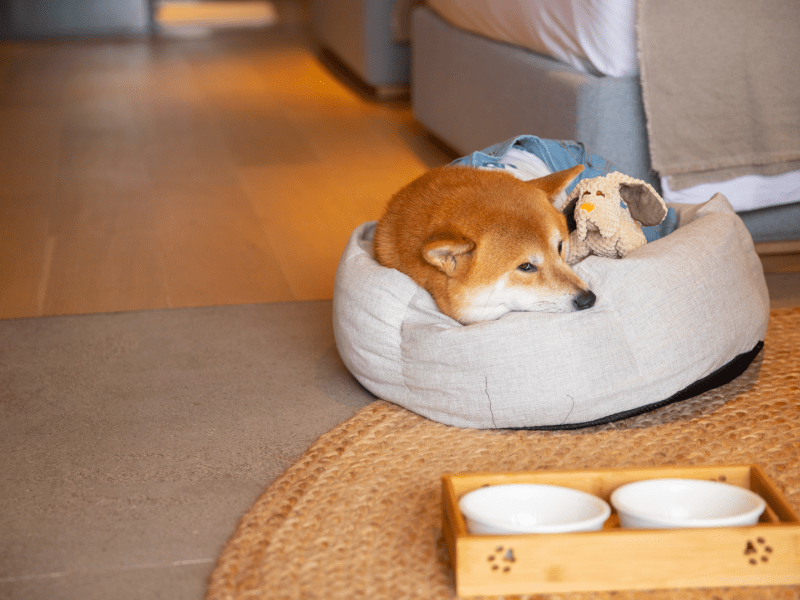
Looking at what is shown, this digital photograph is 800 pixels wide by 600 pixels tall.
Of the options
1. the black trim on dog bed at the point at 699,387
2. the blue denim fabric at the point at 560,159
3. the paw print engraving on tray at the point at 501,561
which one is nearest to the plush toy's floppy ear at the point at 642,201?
the blue denim fabric at the point at 560,159

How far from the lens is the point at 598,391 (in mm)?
1617

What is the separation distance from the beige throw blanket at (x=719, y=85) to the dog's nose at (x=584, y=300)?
100 cm

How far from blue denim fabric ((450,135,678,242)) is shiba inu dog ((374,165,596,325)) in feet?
1.06

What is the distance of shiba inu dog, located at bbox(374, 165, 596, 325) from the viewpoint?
164cm

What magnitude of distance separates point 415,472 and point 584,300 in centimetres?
46

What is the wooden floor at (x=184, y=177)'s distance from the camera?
262 cm

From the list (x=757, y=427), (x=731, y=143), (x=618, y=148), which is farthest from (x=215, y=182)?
(x=757, y=427)

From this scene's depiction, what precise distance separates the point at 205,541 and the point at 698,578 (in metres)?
0.76

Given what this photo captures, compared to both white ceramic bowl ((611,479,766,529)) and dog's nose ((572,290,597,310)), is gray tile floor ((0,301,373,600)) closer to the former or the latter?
dog's nose ((572,290,597,310))

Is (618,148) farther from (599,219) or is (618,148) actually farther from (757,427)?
(757,427)

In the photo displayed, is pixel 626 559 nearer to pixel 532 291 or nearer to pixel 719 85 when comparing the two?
pixel 532 291

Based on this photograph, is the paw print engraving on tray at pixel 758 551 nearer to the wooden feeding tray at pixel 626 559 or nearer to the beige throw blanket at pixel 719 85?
the wooden feeding tray at pixel 626 559

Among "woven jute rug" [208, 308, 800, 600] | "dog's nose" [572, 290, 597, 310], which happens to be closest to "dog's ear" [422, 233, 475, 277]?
"dog's nose" [572, 290, 597, 310]

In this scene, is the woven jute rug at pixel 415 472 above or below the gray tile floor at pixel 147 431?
above
